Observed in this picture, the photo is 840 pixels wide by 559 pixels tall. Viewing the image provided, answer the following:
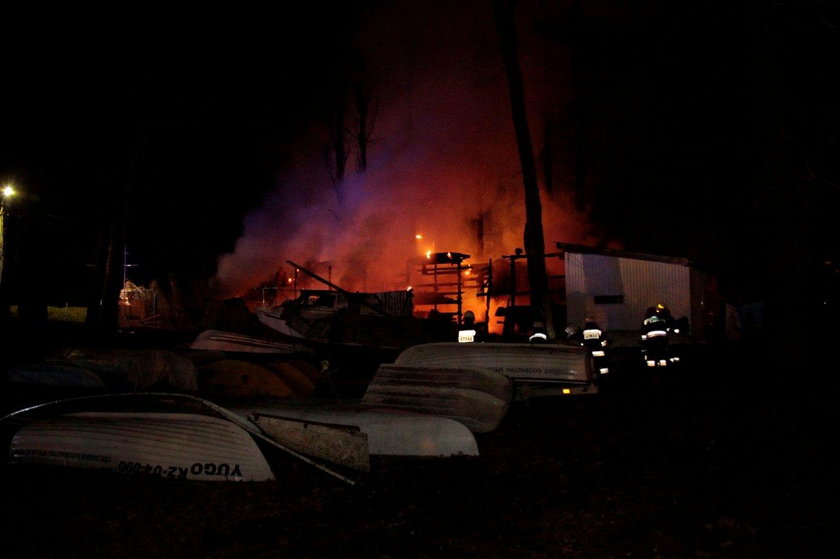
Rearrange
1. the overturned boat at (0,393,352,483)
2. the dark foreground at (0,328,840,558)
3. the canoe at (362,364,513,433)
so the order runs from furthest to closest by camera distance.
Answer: the canoe at (362,364,513,433) < the overturned boat at (0,393,352,483) < the dark foreground at (0,328,840,558)

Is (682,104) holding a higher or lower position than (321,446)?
higher

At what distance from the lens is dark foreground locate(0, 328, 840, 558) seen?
4.07 metres

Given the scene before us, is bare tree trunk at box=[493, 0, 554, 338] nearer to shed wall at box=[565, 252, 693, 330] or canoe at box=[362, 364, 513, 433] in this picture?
shed wall at box=[565, 252, 693, 330]

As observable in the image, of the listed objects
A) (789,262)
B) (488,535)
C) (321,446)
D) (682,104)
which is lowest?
(488,535)

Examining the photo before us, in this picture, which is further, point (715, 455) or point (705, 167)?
point (705, 167)

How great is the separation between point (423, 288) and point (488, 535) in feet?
71.2

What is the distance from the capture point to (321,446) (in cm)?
548

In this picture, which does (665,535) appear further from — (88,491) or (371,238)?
(371,238)

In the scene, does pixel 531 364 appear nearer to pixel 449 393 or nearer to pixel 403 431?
pixel 449 393

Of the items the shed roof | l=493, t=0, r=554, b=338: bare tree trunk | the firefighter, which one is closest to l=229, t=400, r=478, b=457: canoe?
the firefighter

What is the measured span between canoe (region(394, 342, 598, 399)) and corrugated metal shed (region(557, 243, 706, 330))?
1076 centimetres

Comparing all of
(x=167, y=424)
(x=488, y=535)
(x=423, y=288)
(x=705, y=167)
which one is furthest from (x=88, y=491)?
(x=705, y=167)

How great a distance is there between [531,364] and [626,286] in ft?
37.6

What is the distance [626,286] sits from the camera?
62.1ft
